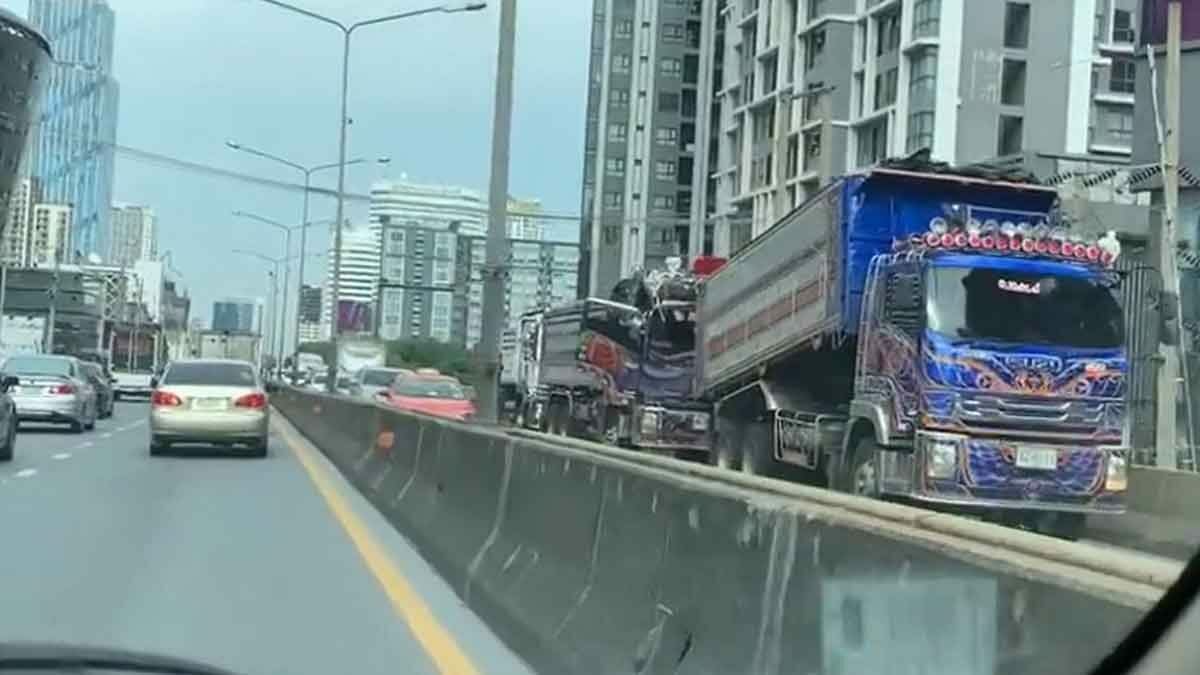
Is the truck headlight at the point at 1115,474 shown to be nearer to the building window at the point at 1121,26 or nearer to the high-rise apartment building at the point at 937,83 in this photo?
the high-rise apartment building at the point at 937,83

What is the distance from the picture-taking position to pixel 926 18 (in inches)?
2469

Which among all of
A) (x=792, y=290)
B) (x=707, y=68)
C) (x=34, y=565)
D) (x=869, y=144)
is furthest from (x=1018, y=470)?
(x=707, y=68)

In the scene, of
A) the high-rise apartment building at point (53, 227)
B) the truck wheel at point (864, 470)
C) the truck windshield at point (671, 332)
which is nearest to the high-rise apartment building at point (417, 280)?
the high-rise apartment building at point (53, 227)

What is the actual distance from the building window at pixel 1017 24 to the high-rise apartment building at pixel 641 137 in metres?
44.6

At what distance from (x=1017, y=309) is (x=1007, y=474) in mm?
1625

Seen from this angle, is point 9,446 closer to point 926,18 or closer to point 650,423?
point 650,423

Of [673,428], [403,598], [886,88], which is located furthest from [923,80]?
[403,598]

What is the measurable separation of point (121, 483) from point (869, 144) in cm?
5223

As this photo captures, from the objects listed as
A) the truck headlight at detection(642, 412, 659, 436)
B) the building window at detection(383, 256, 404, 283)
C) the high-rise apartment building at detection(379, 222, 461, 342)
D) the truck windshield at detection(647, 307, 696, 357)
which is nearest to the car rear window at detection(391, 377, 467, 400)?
the truck windshield at detection(647, 307, 696, 357)

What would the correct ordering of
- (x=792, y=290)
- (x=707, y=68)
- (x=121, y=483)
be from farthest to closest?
(x=707, y=68), (x=792, y=290), (x=121, y=483)

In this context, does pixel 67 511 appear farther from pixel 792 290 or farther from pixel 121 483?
pixel 792 290

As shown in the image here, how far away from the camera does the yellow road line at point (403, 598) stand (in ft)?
29.1

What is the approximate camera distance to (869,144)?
228 feet

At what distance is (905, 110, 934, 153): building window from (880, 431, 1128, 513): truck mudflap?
148 ft
